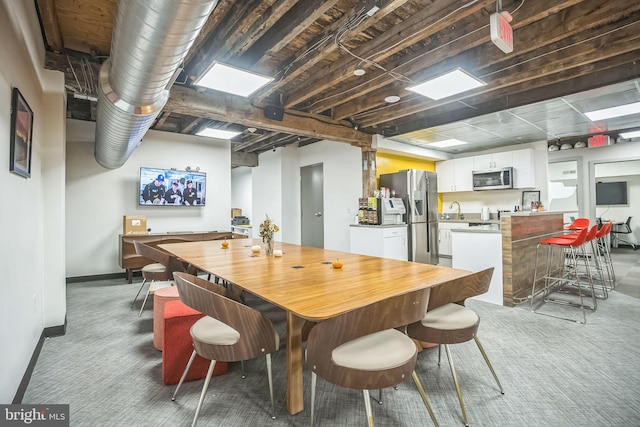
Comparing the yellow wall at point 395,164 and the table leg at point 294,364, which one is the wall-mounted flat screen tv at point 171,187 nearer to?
the yellow wall at point 395,164

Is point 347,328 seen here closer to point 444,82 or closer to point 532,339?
point 532,339

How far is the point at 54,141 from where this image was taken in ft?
9.59

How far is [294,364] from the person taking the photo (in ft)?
5.42

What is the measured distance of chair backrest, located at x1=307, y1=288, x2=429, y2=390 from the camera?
127cm

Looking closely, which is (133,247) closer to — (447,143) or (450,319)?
(450,319)

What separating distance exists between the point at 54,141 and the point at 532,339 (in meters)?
4.83

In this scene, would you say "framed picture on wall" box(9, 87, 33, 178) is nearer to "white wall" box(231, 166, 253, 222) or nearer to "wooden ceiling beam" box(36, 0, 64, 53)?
"wooden ceiling beam" box(36, 0, 64, 53)

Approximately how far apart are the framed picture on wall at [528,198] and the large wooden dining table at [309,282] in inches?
206

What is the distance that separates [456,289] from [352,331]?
31.4 inches

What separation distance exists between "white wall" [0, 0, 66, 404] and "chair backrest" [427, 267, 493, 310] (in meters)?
2.32

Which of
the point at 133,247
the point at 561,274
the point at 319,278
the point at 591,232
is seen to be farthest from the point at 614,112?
the point at 133,247

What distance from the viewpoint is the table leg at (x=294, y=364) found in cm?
163

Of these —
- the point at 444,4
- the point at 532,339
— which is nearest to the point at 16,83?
the point at 444,4

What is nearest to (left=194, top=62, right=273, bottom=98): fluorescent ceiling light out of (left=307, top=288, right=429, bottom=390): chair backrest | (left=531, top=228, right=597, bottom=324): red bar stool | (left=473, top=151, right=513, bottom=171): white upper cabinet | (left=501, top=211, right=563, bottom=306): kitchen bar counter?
(left=307, top=288, right=429, bottom=390): chair backrest
